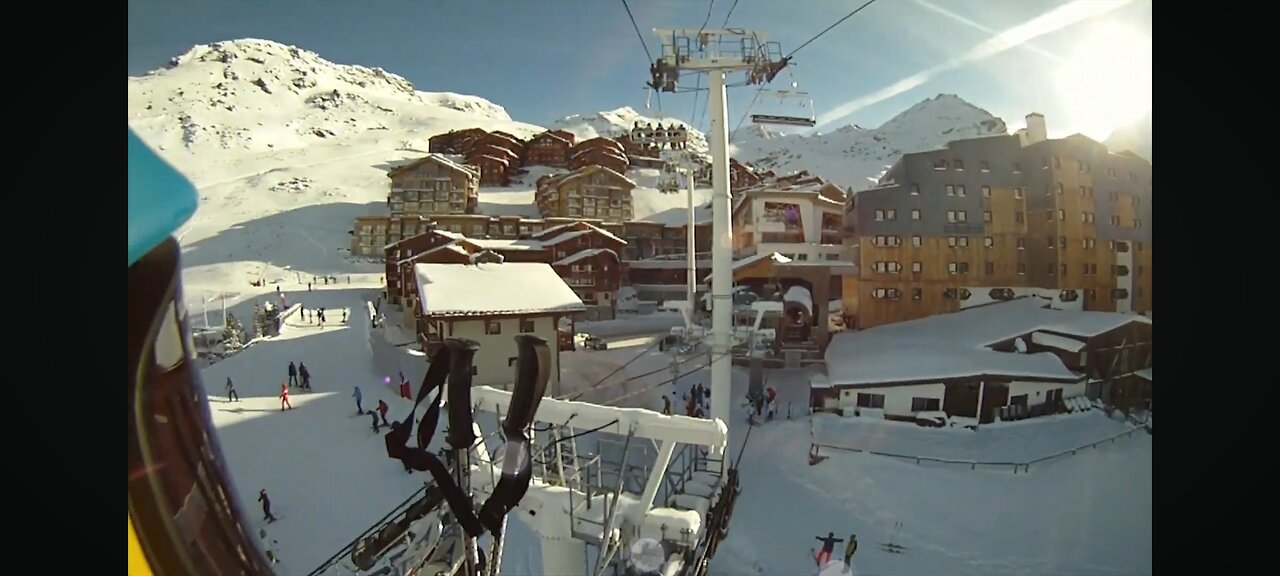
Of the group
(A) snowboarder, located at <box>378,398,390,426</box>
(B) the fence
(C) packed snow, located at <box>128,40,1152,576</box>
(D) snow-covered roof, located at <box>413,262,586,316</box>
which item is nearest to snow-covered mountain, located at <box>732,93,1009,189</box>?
(C) packed snow, located at <box>128,40,1152,576</box>

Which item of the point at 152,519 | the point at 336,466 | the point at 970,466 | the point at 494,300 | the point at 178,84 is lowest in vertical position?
the point at 970,466

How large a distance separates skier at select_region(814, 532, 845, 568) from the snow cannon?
3.14 metres

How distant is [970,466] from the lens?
4332mm

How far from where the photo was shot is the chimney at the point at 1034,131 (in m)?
4.13

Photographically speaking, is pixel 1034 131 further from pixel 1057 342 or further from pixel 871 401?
pixel 871 401

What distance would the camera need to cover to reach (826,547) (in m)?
3.51

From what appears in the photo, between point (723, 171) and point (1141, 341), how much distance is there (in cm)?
383

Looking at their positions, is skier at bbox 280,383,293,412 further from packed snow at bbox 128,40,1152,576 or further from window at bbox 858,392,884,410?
window at bbox 858,392,884,410

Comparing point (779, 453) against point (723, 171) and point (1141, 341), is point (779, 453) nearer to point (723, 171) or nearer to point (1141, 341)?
point (723, 171)

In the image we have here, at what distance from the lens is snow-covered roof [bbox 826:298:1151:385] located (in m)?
4.48

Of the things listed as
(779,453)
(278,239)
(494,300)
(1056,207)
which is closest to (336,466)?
(494,300)

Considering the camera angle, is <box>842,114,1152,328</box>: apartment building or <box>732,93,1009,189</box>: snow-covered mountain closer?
<box>842,114,1152,328</box>: apartment building

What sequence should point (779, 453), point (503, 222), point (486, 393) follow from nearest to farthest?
point (486, 393) < point (779, 453) < point (503, 222)

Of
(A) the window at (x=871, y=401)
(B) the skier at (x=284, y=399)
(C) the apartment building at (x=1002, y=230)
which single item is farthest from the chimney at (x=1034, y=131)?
(B) the skier at (x=284, y=399)
